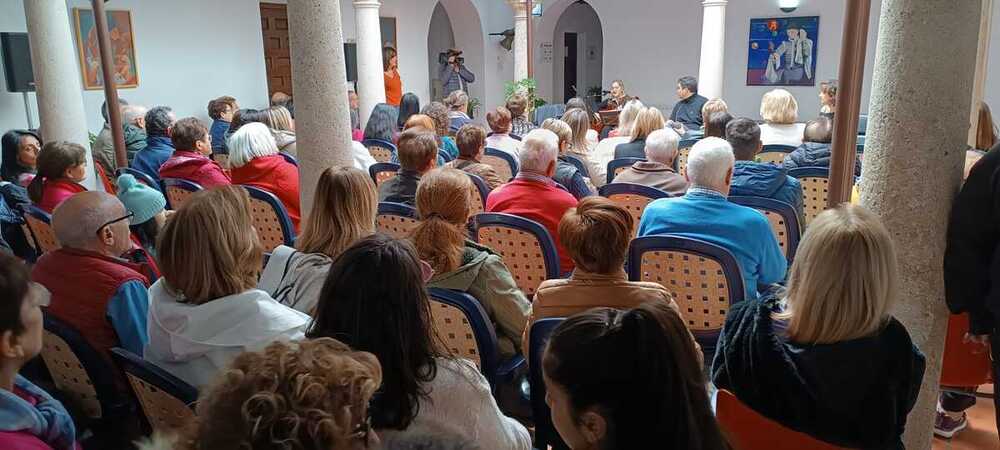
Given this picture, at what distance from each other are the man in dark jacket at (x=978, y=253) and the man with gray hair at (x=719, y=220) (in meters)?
0.79

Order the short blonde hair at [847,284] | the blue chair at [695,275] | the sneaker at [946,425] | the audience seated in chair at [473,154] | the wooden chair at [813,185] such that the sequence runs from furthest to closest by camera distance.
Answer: the audience seated in chair at [473,154], the wooden chair at [813,185], the sneaker at [946,425], the blue chair at [695,275], the short blonde hair at [847,284]

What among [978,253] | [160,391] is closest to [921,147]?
[978,253]

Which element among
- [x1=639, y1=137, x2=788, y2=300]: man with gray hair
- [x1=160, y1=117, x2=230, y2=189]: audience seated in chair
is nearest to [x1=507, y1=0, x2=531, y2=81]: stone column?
[x1=160, y1=117, x2=230, y2=189]: audience seated in chair

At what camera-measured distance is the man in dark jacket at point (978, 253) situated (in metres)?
2.28

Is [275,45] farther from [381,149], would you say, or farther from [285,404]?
[285,404]

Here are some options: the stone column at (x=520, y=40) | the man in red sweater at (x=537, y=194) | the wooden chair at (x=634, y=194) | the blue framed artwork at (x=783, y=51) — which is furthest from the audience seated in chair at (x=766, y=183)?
the stone column at (x=520, y=40)

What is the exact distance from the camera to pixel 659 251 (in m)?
2.91

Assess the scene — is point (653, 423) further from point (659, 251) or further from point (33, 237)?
point (33, 237)

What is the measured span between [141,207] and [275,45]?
862 centimetres

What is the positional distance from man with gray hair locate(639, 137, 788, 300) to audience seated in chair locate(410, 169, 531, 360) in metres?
0.82

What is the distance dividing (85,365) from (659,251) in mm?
1968

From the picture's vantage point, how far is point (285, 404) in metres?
1.04

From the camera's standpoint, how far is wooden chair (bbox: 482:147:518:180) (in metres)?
5.85

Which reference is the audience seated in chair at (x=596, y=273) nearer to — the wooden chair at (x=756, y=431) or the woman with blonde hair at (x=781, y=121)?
the wooden chair at (x=756, y=431)
